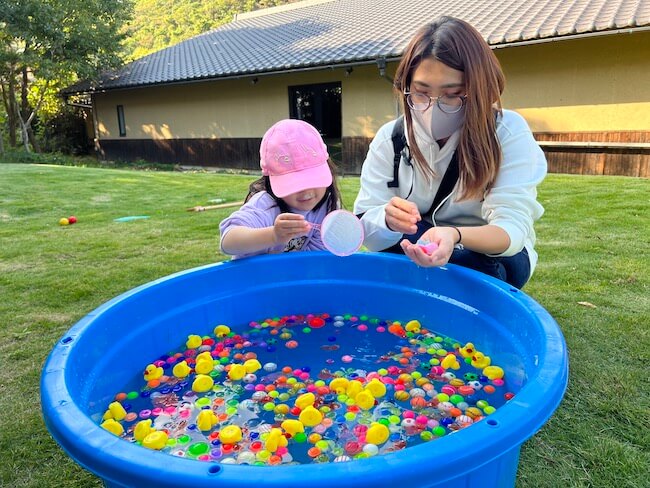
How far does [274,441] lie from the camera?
1.33 meters

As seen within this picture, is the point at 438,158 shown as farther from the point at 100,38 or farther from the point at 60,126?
the point at 60,126

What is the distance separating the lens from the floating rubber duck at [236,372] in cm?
175

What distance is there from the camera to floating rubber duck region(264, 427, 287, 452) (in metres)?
1.33

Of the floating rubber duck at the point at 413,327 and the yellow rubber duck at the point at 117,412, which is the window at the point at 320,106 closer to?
the floating rubber duck at the point at 413,327

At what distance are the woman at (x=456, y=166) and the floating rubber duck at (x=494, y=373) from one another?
38 cm

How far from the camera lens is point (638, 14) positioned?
680 centimetres

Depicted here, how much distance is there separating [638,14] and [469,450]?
783cm

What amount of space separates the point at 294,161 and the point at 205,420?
3.29 feet

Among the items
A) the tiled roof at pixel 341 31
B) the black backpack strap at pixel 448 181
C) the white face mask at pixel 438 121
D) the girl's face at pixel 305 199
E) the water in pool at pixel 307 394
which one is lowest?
the water in pool at pixel 307 394

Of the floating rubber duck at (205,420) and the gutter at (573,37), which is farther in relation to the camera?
the gutter at (573,37)

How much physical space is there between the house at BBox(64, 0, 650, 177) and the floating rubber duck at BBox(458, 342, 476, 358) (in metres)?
6.47

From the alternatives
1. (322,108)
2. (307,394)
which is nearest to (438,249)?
(307,394)

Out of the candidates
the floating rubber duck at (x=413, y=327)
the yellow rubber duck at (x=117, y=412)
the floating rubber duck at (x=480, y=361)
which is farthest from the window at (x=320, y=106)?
the yellow rubber duck at (x=117, y=412)

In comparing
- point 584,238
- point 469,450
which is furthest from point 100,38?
point 469,450
